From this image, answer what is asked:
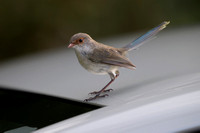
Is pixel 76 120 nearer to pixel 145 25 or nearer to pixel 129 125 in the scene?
pixel 129 125

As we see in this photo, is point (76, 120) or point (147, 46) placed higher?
point (147, 46)

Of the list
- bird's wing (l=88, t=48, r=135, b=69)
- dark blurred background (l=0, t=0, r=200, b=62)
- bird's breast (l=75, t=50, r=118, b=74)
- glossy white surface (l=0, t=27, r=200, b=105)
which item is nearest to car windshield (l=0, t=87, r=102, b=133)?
glossy white surface (l=0, t=27, r=200, b=105)

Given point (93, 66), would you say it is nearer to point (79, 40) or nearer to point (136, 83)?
point (79, 40)

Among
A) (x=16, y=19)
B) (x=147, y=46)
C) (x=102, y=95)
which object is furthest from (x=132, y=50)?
(x=16, y=19)

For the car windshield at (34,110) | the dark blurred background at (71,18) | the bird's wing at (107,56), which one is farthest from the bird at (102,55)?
the dark blurred background at (71,18)

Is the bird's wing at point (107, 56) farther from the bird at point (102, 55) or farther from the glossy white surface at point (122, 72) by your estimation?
the glossy white surface at point (122, 72)

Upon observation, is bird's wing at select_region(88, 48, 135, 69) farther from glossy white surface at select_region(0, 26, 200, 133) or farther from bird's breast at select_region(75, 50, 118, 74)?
glossy white surface at select_region(0, 26, 200, 133)
